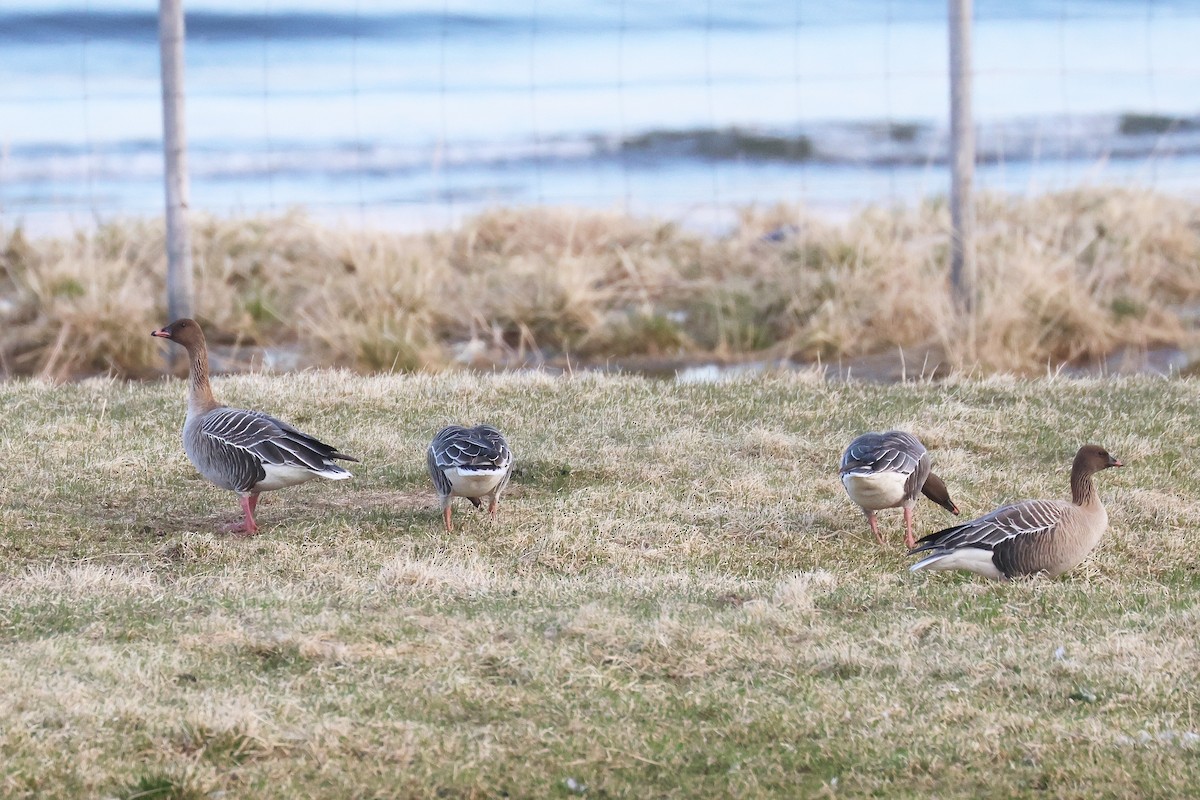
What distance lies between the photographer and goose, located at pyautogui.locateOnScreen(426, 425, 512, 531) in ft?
23.3

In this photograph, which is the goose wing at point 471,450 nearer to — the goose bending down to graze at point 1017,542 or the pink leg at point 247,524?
the pink leg at point 247,524

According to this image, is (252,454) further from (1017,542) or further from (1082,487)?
(1082,487)

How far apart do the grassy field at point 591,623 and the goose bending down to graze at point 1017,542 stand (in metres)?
0.13

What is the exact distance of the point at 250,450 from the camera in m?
7.28

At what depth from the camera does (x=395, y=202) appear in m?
16.6

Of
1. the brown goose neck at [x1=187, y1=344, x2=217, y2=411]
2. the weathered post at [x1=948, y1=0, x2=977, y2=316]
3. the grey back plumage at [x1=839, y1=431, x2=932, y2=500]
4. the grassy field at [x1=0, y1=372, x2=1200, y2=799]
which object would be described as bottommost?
the grassy field at [x1=0, y1=372, x2=1200, y2=799]

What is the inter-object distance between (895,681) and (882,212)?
1135 cm

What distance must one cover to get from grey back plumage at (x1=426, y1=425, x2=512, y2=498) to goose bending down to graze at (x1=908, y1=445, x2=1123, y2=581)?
6.61 feet

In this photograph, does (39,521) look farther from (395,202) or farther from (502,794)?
(395,202)

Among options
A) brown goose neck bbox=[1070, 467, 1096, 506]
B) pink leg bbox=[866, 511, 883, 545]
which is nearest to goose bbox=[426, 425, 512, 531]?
pink leg bbox=[866, 511, 883, 545]

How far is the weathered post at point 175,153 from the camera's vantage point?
12578mm

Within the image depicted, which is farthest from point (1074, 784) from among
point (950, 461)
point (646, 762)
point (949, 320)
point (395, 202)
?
point (395, 202)

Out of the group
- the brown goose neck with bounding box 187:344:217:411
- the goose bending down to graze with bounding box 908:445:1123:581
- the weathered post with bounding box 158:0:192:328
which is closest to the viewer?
the goose bending down to graze with bounding box 908:445:1123:581

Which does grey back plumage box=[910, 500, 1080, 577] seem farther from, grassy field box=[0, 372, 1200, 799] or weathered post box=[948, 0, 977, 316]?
weathered post box=[948, 0, 977, 316]
